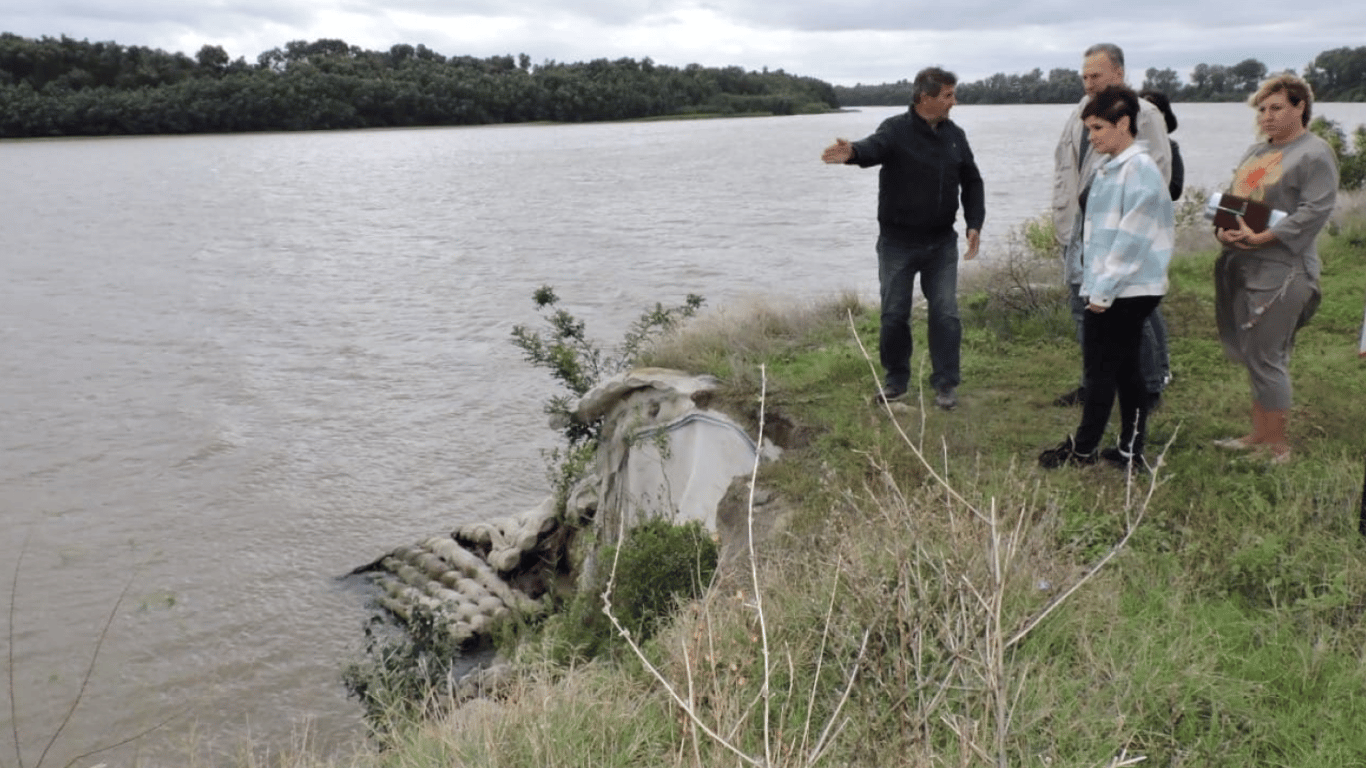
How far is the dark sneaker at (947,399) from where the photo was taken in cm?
791

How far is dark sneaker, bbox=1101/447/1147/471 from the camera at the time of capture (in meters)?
6.36

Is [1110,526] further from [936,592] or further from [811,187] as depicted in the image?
[811,187]

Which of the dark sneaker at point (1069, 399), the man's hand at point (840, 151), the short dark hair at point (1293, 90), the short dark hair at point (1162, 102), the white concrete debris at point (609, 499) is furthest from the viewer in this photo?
the white concrete debris at point (609, 499)

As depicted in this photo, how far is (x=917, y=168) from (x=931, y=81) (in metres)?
0.54

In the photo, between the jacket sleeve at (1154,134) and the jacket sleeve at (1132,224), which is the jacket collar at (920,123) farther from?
the jacket sleeve at (1132,224)

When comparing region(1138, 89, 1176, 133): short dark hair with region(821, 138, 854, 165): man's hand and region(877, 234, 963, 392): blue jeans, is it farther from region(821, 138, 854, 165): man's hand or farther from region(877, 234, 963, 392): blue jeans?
region(821, 138, 854, 165): man's hand

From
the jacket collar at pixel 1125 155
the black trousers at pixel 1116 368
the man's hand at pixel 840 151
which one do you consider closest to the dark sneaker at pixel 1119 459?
the black trousers at pixel 1116 368

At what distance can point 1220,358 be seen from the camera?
887 cm

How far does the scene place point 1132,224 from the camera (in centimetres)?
563

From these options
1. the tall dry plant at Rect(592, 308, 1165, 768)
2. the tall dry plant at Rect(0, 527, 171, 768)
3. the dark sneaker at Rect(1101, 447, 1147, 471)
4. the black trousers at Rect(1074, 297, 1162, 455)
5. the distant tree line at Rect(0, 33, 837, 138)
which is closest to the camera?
the tall dry plant at Rect(592, 308, 1165, 768)

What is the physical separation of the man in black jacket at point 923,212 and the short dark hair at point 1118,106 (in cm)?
157

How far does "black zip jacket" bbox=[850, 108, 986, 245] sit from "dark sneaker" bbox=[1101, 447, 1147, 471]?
1.79m

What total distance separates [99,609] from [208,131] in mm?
90405

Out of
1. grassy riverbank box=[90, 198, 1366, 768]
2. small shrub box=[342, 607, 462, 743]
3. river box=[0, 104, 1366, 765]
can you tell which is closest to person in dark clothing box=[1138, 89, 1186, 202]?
grassy riverbank box=[90, 198, 1366, 768]
